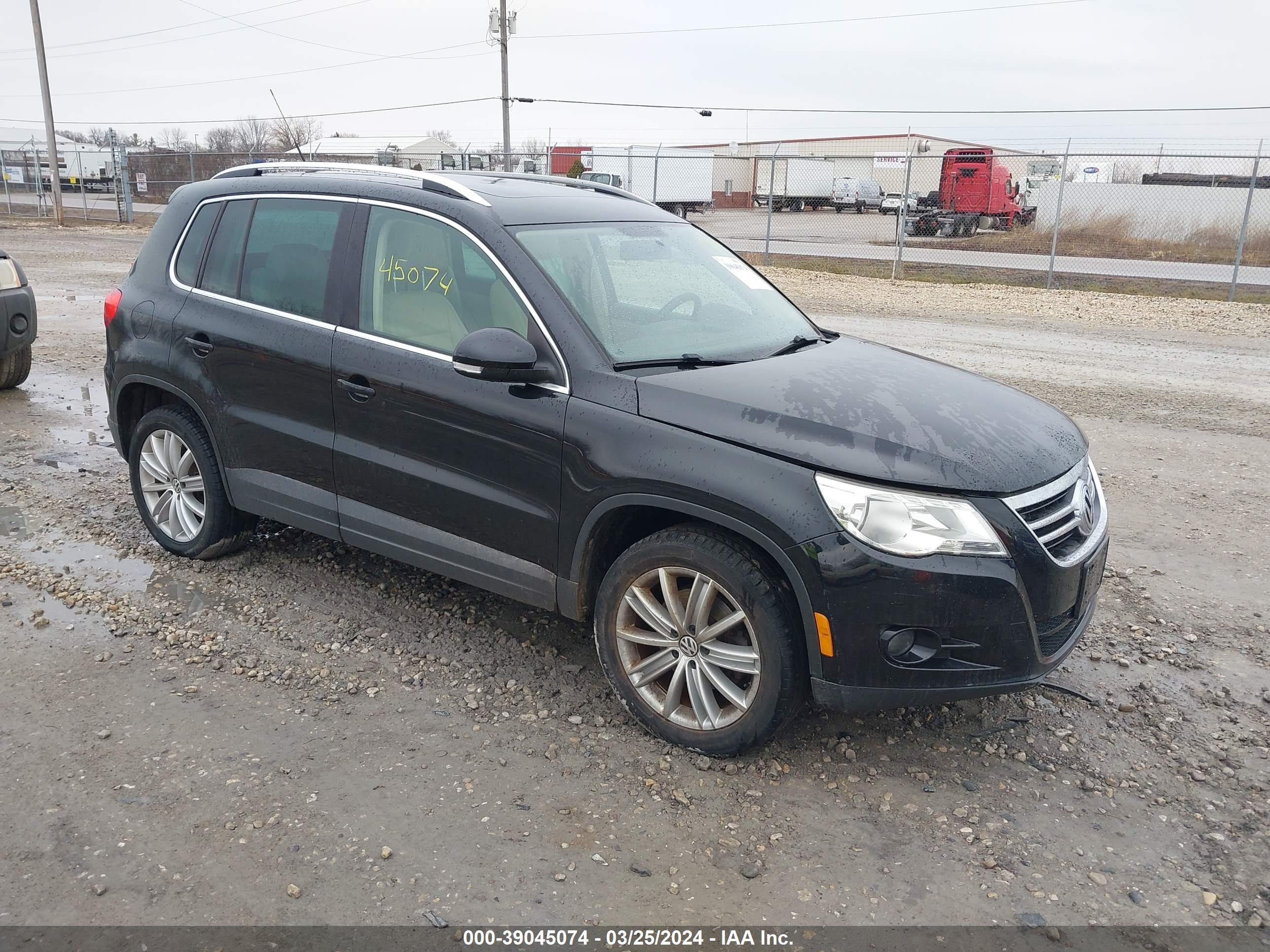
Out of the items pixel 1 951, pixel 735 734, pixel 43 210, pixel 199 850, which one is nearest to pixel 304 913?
pixel 199 850

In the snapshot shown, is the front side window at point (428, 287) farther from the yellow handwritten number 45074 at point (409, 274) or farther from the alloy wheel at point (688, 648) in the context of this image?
the alloy wheel at point (688, 648)

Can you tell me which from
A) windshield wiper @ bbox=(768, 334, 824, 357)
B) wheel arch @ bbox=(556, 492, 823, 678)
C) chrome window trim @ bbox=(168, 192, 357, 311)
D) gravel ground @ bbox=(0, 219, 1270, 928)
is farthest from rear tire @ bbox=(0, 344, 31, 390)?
windshield wiper @ bbox=(768, 334, 824, 357)

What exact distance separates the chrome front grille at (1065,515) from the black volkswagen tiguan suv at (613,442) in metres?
0.01

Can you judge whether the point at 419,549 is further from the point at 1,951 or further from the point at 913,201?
the point at 913,201

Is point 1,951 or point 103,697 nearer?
point 1,951

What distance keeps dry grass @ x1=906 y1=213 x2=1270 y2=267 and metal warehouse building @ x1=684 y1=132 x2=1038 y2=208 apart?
13779 mm

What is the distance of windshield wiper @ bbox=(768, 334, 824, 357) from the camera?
408cm

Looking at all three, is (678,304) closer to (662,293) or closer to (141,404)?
(662,293)

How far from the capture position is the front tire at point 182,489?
4809 mm

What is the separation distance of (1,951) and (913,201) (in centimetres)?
3782

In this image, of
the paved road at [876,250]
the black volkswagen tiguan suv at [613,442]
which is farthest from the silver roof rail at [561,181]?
the paved road at [876,250]

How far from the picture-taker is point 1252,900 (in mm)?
2799

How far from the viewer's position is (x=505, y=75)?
31.9 metres

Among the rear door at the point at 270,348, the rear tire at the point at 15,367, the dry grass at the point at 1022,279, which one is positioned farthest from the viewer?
the dry grass at the point at 1022,279
